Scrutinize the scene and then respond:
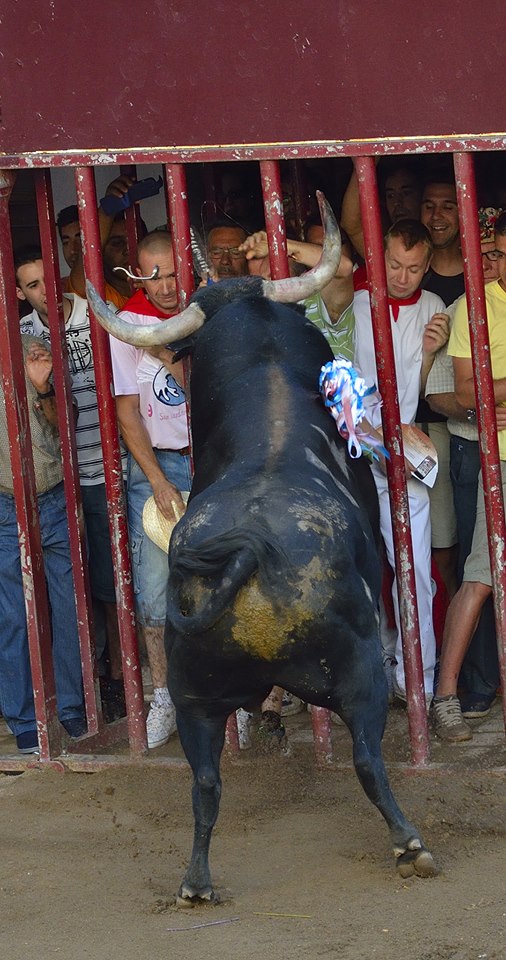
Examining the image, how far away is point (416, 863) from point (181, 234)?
233 cm

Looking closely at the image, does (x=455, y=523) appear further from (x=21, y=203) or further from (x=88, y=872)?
(x=21, y=203)

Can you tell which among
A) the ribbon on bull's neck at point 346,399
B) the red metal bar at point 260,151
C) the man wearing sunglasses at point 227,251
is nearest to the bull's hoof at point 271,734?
the ribbon on bull's neck at point 346,399

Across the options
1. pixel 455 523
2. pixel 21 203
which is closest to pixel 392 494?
pixel 455 523

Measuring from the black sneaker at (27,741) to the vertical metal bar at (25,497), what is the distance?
1.05 ft

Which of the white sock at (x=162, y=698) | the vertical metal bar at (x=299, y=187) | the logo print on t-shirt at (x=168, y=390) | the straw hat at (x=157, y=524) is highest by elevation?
the vertical metal bar at (x=299, y=187)

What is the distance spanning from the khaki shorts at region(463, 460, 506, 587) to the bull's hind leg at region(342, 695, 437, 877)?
56.8 inches

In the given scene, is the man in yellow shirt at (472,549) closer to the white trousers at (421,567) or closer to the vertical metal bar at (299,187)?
the white trousers at (421,567)

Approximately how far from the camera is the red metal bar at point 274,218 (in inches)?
187

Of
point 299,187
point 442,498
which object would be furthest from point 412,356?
point 299,187

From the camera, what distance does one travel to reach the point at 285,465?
154 inches

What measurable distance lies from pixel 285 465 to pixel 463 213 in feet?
4.50

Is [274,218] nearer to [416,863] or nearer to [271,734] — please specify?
[271,734]

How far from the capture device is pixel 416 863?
3.99 meters

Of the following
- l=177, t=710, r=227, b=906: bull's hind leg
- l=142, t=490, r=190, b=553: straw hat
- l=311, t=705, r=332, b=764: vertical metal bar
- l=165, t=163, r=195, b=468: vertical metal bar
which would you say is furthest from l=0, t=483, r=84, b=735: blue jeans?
l=177, t=710, r=227, b=906: bull's hind leg
